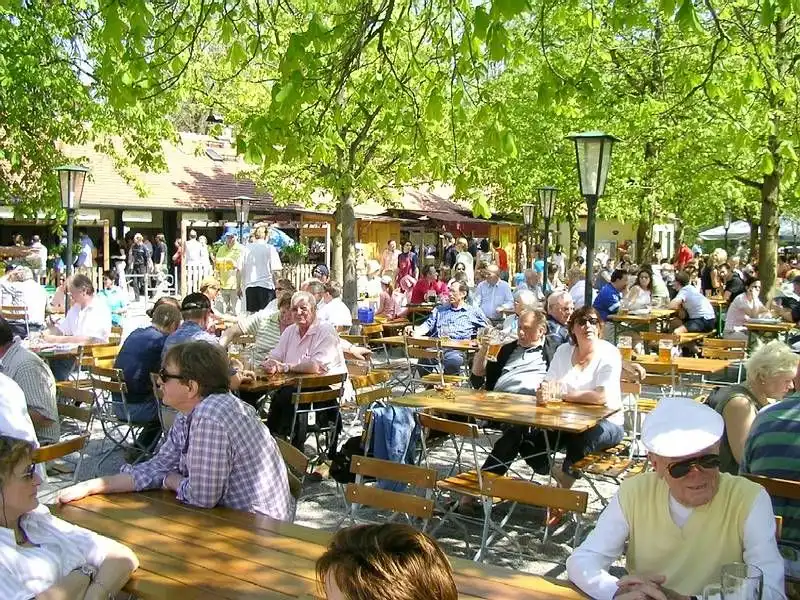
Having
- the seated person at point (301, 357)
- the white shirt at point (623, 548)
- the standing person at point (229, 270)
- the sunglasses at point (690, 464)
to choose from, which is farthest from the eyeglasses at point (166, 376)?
Result: the standing person at point (229, 270)

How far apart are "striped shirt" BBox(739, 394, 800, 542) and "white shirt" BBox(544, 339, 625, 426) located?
239 cm

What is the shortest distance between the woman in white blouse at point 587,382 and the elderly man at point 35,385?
11.4ft

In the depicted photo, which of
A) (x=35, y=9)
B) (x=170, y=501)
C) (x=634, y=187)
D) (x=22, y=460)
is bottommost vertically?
(x=170, y=501)

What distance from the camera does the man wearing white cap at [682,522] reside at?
2.92 metres

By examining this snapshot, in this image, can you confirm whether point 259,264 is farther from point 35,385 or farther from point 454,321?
point 35,385

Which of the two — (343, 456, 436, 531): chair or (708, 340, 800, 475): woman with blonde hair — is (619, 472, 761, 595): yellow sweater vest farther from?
(708, 340, 800, 475): woman with blonde hair

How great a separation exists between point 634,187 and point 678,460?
63.7ft

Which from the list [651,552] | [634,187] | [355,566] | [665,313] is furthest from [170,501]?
[634,187]

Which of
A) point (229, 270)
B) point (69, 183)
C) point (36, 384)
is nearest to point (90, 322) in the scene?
point (36, 384)

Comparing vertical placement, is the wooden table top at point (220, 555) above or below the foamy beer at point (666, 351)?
below

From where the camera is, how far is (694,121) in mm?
17062

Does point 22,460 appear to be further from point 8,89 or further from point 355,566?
point 8,89

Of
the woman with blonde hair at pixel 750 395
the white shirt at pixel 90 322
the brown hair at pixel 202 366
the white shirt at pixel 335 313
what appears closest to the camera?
the brown hair at pixel 202 366

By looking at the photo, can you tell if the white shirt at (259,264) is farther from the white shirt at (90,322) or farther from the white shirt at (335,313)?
the white shirt at (90,322)
